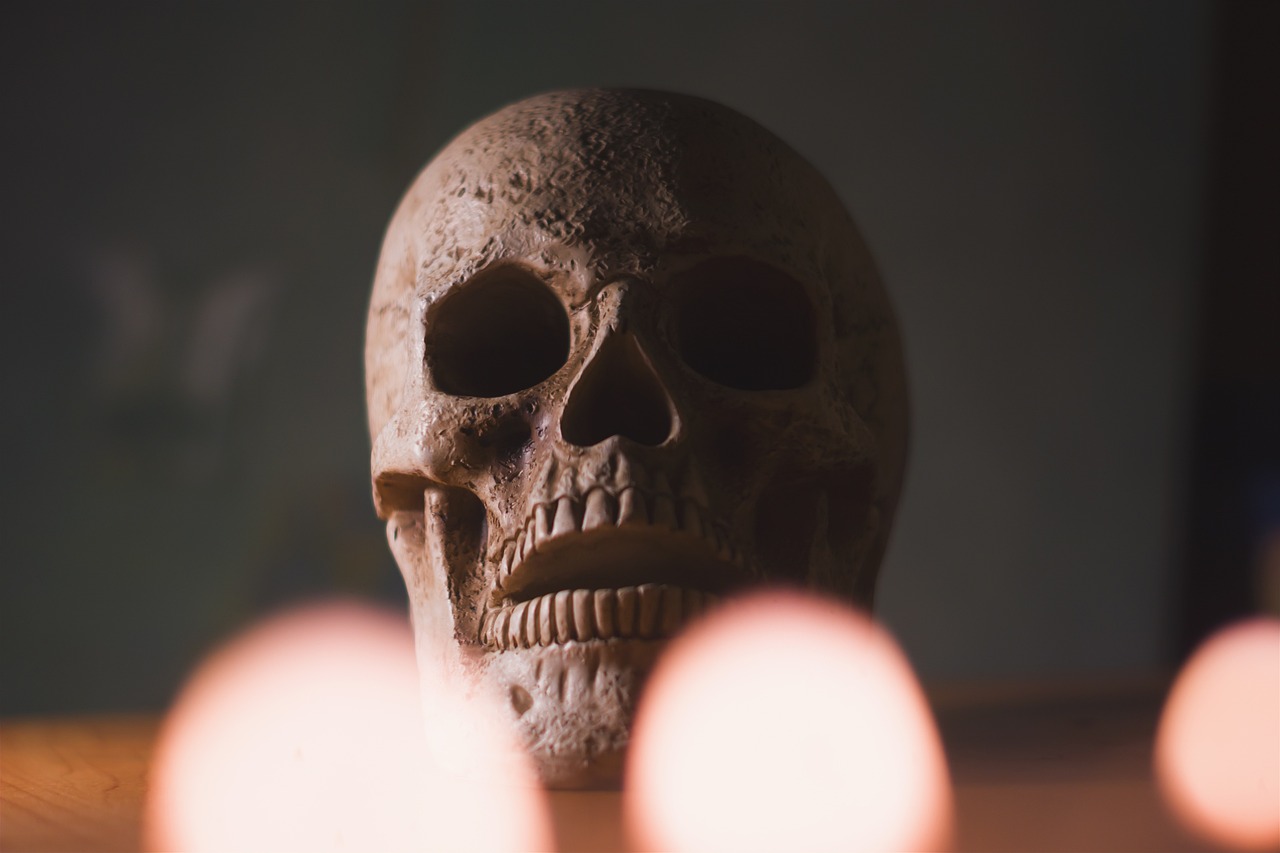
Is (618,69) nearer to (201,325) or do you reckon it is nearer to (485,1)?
(485,1)

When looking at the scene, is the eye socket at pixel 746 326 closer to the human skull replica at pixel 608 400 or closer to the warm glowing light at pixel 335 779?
the human skull replica at pixel 608 400

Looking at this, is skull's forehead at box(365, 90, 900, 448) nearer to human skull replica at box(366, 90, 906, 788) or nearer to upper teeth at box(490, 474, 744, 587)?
human skull replica at box(366, 90, 906, 788)

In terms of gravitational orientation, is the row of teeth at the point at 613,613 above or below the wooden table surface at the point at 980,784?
above

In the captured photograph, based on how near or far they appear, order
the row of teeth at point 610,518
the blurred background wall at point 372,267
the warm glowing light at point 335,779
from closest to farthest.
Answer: the warm glowing light at point 335,779, the row of teeth at point 610,518, the blurred background wall at point 372,267

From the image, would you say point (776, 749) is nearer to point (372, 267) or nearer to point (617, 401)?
point (617, 401)

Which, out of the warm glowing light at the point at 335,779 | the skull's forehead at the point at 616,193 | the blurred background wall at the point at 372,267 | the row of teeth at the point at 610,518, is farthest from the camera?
the blurred background wall at the point at 372,267

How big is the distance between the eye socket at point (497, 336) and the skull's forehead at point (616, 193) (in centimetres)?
3

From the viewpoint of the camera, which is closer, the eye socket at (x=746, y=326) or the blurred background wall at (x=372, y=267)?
the eye socket at (x=746, y=326)

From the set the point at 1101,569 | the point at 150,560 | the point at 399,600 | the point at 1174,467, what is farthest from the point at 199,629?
the point at 1174,467

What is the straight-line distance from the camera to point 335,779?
1188mm

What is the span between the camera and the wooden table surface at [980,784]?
3.28 ft

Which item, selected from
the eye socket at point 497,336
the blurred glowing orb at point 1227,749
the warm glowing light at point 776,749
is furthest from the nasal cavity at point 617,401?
the blurred glowing orb at point 1227,749

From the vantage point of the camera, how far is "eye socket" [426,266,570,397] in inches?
52.1

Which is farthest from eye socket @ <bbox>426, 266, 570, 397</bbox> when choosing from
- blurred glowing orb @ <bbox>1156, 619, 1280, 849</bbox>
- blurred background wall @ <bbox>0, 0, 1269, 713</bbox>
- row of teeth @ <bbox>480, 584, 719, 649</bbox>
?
blurred background wall @ <bbox>0, 0, 1269, 713</bbox>
